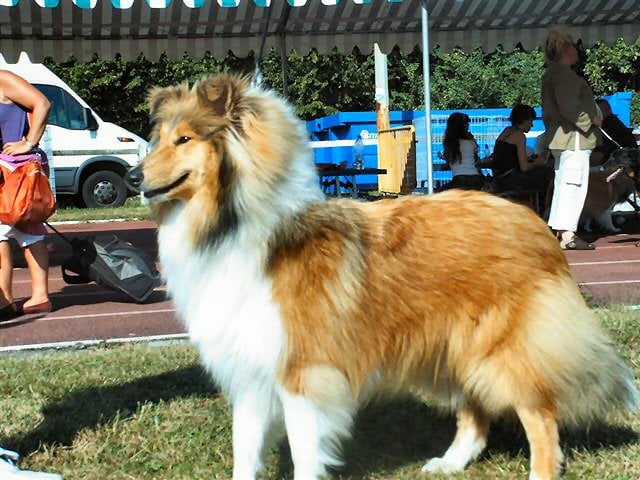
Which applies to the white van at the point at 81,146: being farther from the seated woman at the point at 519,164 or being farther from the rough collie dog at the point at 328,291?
the rough collie dog at the point at 328,291

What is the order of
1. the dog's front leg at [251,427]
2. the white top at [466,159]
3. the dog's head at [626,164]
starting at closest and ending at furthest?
the dog's front leg at [251,427] < the dog's head at [626,164] < the white top at [466,159]

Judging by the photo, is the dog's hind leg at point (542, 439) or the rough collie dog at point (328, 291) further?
the dog's hind leg at point (542, 439)

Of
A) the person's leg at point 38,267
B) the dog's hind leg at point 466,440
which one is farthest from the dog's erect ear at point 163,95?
the person's leg at point 38,267

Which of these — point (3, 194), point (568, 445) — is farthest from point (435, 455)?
point (3, 194)

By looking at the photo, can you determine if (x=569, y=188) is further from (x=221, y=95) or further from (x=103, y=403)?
(x=221, y=95)

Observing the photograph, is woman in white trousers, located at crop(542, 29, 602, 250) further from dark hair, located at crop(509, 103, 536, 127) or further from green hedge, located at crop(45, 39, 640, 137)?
green hedge, located at crop(45, 39, 640, 137)

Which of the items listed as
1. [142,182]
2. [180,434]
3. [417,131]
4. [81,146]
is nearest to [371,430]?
[180,434]

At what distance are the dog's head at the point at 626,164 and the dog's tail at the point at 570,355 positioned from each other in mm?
7267

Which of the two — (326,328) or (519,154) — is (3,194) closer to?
(326,328)

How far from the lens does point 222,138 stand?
3.07 meters

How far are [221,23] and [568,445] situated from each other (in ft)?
31.5

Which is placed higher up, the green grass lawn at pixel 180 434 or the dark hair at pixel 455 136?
the dark hair at pixel 455 136

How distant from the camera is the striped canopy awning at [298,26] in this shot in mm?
11602

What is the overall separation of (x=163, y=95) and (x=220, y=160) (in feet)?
1.58
